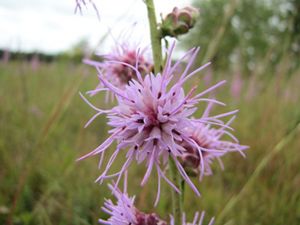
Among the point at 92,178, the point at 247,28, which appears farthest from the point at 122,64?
the point at 247,28

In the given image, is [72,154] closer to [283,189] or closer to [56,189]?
[56,189]

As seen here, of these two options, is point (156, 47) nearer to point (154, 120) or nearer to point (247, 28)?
point (154, 120)

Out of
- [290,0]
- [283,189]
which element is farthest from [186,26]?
[283,189]

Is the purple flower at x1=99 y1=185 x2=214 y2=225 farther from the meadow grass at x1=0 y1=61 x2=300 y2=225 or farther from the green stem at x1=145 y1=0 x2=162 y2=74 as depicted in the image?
the meadow grass at x1=0 y1=61 x2=300 y2=225

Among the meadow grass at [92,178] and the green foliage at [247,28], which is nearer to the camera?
the meadow grass at [92,178]

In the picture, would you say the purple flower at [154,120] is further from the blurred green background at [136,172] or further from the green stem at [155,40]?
the blurred green background at [136,172]

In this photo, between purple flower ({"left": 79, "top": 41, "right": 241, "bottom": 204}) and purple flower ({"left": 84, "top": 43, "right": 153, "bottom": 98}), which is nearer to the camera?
purple flower ({"left": 79, "top": 41, "right": 241, "bottom": 204})

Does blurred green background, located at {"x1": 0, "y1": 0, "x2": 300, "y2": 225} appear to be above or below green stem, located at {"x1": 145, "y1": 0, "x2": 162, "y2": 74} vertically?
below

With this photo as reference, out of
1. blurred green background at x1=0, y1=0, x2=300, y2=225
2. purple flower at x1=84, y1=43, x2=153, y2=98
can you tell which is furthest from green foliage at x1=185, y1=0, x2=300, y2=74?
purple flower at x1=84, y1=43, x2=153, y2=98

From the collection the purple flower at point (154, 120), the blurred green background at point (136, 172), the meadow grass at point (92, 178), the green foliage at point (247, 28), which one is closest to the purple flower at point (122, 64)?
the blurred green background at point (136, 172)

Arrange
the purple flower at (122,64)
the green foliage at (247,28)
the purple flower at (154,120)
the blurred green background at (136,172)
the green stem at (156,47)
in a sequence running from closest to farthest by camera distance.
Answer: the purple flower at (154,120) → the green stem at (156,47) → the purple flower at (122,64) → the blurred green background at (136,172) → the green foliage at (247,28)
